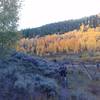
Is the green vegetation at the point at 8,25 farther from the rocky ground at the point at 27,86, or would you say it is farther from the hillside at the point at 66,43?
the hillside at the point at 66,43

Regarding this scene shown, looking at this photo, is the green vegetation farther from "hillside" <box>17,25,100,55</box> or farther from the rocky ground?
"hillside" <box>17,25,100,55</box>

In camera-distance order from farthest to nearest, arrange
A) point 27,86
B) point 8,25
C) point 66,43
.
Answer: point 66,43 < point 27,86 < point 8,25

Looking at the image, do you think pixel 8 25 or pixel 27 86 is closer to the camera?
pixel 8 25

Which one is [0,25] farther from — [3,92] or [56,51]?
[56,51]

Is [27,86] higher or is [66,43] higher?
[66,43]

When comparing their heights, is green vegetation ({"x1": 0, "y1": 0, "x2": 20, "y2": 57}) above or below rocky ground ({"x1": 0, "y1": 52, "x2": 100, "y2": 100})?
above

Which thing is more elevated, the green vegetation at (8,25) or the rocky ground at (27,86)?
the green vegetation at (8,25)

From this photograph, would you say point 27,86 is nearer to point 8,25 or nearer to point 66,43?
point 8,25

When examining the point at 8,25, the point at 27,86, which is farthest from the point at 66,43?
the point at 8,25

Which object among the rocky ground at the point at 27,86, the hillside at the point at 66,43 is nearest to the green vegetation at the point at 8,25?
the rocky ground at the point at 27,86

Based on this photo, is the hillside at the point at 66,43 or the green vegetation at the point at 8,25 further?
the hillside at the point at 66,43

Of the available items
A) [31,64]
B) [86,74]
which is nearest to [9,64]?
[31,64]

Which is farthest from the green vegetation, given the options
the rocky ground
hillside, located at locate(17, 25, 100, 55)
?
hillside, located at locate(17, 25, 100, 55)

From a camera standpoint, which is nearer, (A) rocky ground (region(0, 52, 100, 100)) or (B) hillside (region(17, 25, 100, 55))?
(A) rocky ground (region(0, 52, 100, 100))
